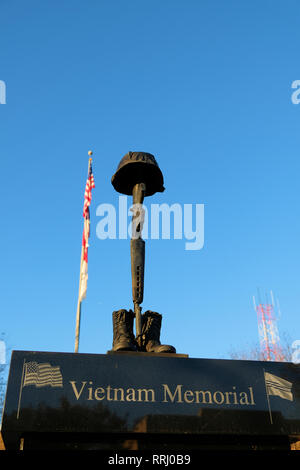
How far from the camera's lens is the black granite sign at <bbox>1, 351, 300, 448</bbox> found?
370 centimetres

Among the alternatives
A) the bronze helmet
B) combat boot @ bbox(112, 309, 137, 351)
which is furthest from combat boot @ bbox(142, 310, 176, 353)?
the bronze helmet

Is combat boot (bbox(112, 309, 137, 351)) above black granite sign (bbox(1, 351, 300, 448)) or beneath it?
above

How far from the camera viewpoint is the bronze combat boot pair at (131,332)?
470 cm

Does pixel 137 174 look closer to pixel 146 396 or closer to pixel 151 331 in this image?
pixel 151 331

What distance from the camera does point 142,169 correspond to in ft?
20.9

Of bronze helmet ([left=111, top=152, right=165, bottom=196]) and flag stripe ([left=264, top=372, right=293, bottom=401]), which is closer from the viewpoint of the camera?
flag stripe ([left=264, top=372, right=293, bottom=401])

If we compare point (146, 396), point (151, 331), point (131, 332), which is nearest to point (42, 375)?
point (146, 396)

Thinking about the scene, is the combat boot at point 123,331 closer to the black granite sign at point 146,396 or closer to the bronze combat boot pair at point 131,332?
the bronze combat boot pair at point 131,332

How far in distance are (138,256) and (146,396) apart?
2.22 meters

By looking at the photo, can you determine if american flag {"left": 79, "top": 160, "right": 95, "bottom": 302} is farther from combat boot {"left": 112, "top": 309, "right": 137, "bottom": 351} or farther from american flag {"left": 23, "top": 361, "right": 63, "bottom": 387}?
american flag {"left": 23, "top": 361, "right": 63, "bottom": 387}

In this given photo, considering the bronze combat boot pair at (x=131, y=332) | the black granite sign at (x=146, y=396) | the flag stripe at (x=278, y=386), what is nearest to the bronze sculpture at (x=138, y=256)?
the bronze combat boot pair at (x=131, y=332)

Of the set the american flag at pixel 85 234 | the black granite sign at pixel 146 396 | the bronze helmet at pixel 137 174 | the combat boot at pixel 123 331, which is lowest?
the black granite sign at pixel 146 396

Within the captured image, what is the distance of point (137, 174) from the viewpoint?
6.39 meters
